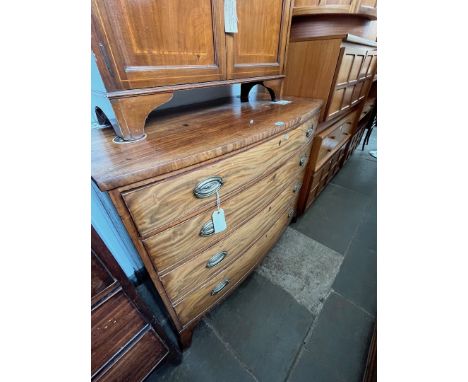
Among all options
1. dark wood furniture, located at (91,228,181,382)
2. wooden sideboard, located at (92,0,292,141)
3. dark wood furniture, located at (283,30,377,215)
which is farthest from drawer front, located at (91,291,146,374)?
dark wood furniture, located at (283,30,377,215)

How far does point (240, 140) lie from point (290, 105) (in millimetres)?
528

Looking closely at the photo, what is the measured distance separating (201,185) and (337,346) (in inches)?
42.0

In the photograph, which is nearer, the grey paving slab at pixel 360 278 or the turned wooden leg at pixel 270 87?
the turned wooden leg at pixel 270 87

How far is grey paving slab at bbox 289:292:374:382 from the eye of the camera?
0.83 meters

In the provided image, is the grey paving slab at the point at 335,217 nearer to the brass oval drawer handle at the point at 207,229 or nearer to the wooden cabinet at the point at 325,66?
the wooden cabinet at the point at 325,66

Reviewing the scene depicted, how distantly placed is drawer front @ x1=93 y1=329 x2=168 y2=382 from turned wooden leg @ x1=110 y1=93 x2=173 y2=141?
0.66m

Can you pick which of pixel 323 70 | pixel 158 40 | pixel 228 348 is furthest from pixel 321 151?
pixel 228 348

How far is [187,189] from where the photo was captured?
46 centimetres

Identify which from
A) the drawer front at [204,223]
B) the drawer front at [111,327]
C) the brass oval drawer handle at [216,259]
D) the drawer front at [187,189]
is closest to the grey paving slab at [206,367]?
the drawer front at [111,327]

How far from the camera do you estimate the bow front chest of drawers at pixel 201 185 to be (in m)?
0.41

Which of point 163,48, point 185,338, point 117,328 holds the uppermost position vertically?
point 163,48

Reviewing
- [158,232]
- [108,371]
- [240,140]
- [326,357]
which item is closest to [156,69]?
[240,140]

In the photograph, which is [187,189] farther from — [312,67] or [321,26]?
[321,26]
